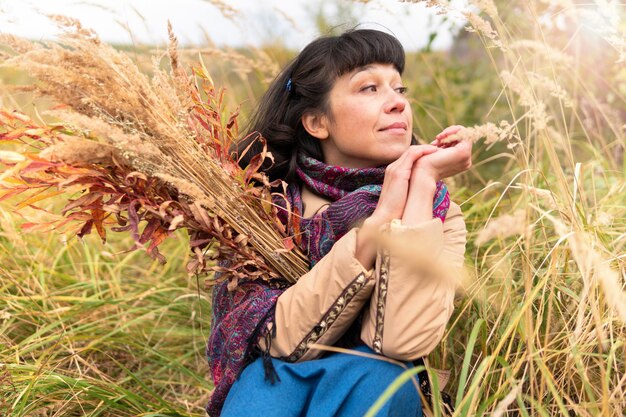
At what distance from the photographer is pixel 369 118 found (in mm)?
2051

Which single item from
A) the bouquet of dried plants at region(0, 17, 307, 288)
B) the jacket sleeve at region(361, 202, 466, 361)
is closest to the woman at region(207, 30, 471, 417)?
the jacket sleeve at region(361, 202, 466, 361)

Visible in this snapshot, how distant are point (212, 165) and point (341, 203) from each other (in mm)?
393

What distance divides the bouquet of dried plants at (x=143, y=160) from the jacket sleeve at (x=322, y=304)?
137 millimetres

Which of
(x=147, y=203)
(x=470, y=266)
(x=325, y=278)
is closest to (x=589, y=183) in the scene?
(x=470, y=266)

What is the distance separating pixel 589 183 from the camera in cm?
297

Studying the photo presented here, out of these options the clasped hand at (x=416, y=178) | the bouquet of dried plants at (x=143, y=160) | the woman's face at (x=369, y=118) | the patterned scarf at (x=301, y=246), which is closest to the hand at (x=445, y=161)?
the clasped hand at (x=416, y=178)

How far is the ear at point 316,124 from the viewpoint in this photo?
2209 mm

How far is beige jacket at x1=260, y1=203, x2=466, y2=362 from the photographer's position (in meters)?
1.65

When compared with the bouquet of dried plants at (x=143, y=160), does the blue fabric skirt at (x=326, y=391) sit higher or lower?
lower

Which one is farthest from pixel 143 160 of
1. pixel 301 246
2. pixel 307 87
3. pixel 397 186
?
pixel 307 87

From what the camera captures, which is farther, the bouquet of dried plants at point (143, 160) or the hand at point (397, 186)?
the hand at point (397, 186)

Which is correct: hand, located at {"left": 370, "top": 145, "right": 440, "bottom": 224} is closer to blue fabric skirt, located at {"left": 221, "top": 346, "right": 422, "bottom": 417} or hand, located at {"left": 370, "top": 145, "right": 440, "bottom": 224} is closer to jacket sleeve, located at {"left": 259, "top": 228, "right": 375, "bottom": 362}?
jacket sleeve, located at {"left": 259, "top": 228, "right": 375, "bottom": 362}

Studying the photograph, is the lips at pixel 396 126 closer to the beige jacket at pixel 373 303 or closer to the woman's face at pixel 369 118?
the woman's face at pixel 369 118

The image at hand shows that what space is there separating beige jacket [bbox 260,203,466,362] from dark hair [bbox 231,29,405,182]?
0.53m
